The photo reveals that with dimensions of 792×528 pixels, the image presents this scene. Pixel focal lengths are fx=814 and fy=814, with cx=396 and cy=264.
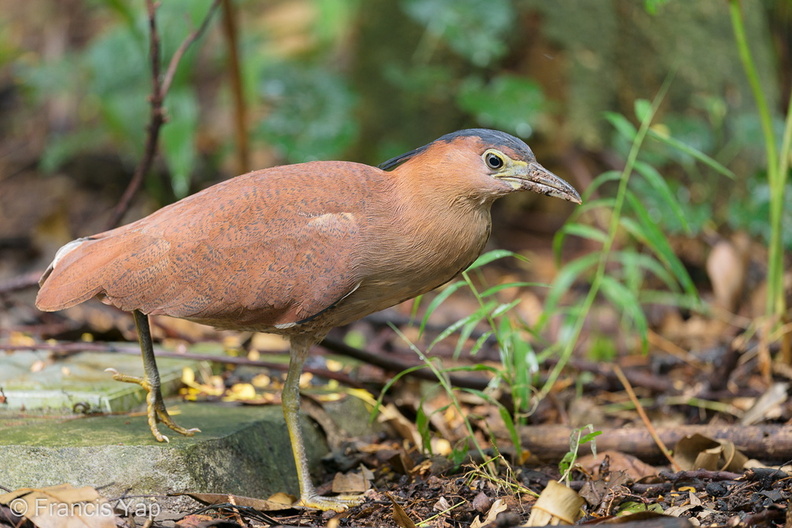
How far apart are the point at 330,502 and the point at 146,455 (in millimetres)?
764

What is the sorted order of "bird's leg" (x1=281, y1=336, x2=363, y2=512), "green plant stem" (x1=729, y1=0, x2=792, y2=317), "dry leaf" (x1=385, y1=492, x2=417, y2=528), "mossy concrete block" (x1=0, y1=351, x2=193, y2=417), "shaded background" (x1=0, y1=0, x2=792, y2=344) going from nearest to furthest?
"dry leaf" (x1=385, y1=492, x2=417, y2=528)
"bird's leg" (x1=281, y1=336, x2=363, y2=512)
"mossy concrete block" (x1=0, y1=351, x2=193, y2=417)
"green plant stem" (x1=729, y1=0, x2=792, y2=317)
"shaded background" (x1=0, y1=0, x2=792, y2=344)

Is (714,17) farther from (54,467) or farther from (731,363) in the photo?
(54,467)

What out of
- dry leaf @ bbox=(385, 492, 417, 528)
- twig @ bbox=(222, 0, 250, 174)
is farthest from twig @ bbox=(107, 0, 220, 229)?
dry leaf @ bbox=(385, 492, 417, 528)

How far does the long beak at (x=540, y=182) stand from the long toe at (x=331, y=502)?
1462mm

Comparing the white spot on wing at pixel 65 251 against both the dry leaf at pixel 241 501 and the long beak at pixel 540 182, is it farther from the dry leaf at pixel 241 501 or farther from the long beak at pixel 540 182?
the long beak at pixel 540 182

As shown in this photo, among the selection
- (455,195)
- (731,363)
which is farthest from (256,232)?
(731,363)

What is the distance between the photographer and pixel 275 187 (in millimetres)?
3418

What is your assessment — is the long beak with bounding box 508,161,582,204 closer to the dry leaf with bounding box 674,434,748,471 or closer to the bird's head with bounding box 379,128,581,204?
the bird's head with bounding box 379,128,581,204

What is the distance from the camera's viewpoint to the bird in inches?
128

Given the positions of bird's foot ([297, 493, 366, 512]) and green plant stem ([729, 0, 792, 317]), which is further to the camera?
green plant stem ([729, 0, 792, 317])

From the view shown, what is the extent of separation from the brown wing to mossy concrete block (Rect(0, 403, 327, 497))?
0.52 meters

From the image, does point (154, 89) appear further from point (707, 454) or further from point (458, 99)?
point (707, 454)

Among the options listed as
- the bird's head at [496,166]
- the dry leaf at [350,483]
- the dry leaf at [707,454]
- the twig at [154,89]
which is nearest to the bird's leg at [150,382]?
the dry leaf at [350,483]

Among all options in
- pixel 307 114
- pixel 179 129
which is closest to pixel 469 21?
pixel 307 114
